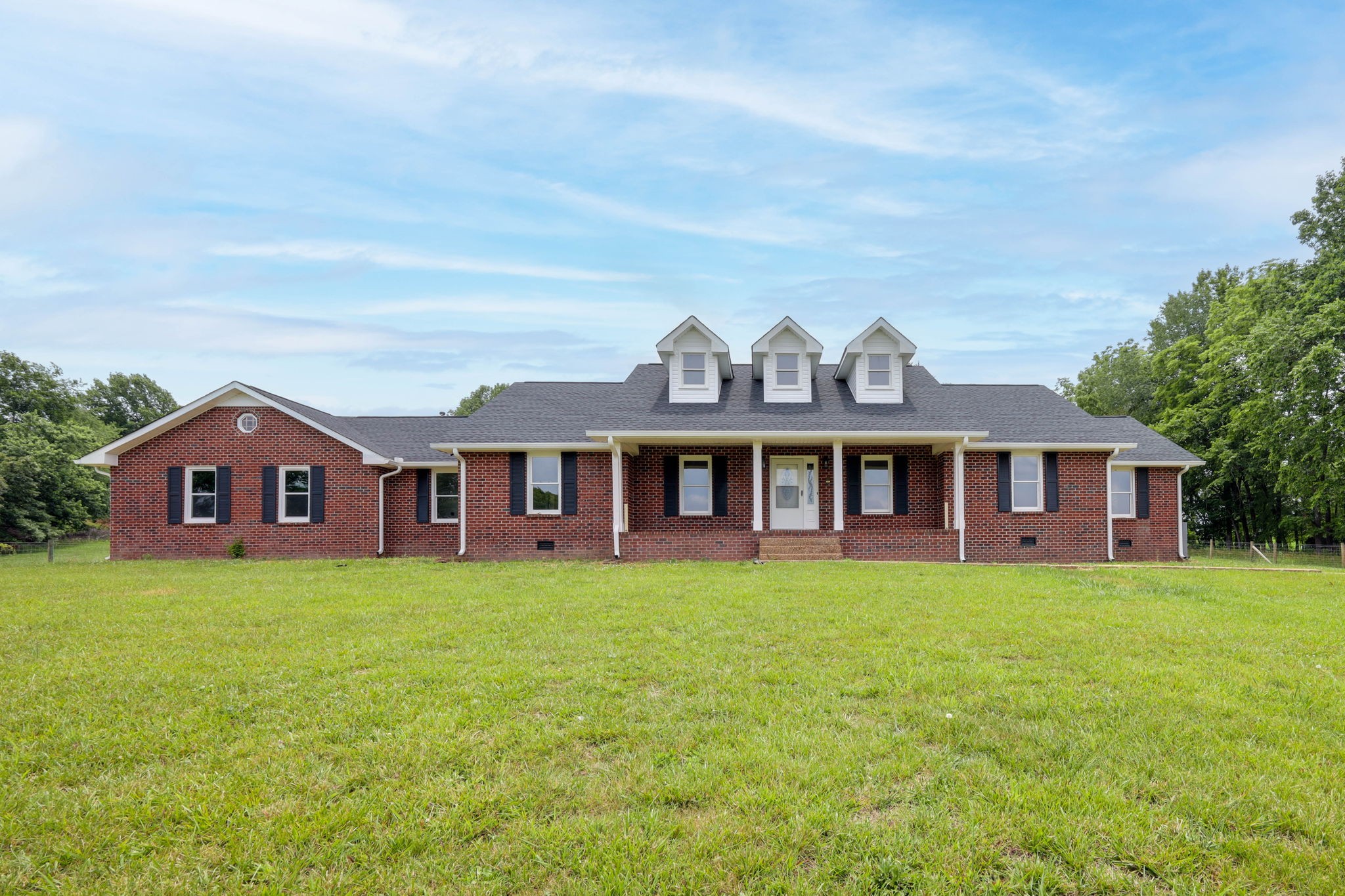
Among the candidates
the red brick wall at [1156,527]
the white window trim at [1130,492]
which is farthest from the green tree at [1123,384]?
the white window trim at [1130,492]

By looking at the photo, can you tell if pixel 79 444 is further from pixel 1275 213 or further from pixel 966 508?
pixel 1275 213

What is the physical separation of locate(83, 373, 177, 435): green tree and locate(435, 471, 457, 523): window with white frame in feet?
177

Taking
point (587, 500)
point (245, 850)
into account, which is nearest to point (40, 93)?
point (587, 500)

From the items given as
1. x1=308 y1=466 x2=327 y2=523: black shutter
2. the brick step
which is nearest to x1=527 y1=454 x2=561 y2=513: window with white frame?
the brick step

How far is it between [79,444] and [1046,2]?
47491 millimetres

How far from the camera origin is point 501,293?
67.1ft

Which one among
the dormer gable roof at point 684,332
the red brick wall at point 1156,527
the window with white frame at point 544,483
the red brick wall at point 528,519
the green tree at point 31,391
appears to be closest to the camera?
the red brick wall at point 528,519

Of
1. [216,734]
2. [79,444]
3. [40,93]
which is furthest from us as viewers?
[79,444]

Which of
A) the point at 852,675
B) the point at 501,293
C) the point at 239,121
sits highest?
the point at 239,121

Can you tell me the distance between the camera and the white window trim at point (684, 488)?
59.3 ft

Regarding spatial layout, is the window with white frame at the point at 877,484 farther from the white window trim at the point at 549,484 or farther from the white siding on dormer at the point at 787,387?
the white window trim at the point at 549,484

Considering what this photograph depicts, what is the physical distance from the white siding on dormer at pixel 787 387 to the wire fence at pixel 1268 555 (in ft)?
38.3

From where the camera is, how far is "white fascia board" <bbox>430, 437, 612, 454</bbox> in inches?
671

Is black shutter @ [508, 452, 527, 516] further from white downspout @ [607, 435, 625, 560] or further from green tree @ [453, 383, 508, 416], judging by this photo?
green tree @ [453, 383, 508, 416]
